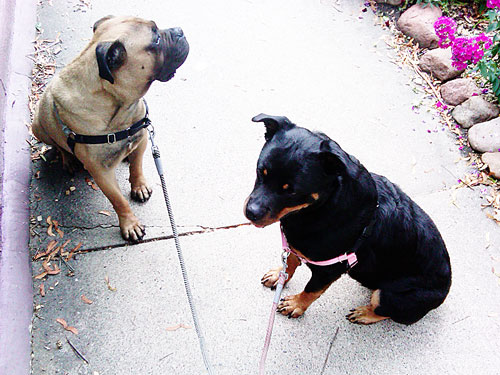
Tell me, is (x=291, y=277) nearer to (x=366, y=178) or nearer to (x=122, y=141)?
(x=366, y=178)

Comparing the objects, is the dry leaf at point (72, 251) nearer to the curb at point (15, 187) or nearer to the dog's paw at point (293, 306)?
the curb at point (15, 187)

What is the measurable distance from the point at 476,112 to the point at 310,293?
281 cm

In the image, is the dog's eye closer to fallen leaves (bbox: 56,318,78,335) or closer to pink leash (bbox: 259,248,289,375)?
pink leash (bbox: 259,248,289,375)

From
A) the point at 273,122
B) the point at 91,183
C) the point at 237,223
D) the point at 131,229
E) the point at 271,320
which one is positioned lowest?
the point at 91,183

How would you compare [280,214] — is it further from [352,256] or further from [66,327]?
[66,327]

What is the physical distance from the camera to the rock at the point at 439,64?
448 centimetres

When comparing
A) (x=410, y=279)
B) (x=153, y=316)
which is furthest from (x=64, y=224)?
(x=410, y=279)

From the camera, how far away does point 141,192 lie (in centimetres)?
334

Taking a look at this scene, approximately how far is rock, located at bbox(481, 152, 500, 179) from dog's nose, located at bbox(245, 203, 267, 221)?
106 inches

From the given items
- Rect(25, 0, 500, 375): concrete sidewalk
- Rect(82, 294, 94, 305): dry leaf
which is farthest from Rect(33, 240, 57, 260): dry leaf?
Rect(82, 294, 94, 305): dry leaf

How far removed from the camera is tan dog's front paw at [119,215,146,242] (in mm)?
3090

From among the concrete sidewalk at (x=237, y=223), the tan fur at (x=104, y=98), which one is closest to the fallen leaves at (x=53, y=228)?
the concrete sidewalk at (x=237, y=223)

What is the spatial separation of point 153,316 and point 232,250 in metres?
0.74

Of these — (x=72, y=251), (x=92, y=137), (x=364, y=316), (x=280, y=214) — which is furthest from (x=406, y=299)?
(x=72, y=251)
